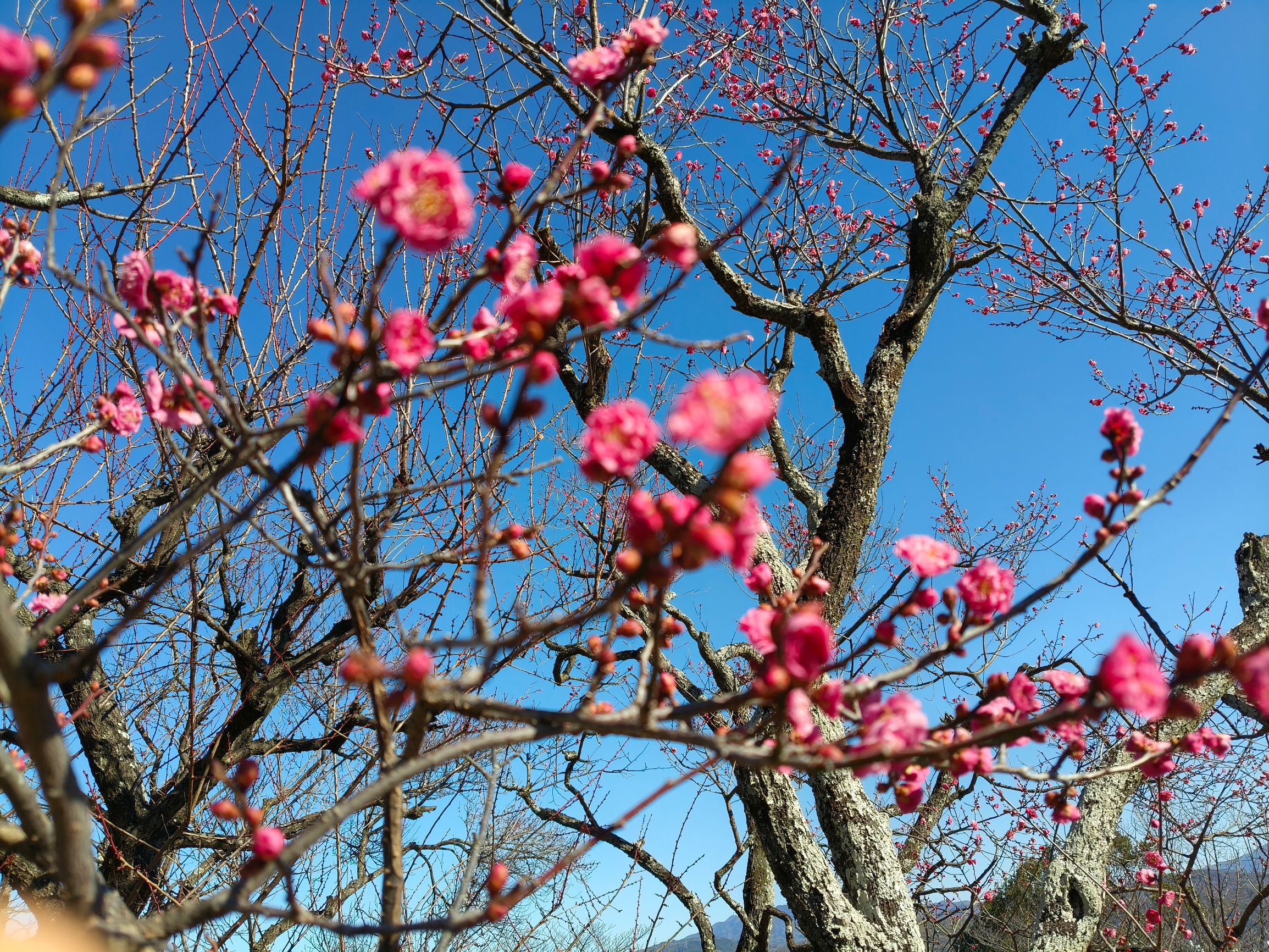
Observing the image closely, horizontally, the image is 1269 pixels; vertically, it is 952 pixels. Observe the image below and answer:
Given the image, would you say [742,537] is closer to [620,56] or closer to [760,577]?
[760,577]

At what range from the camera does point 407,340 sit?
3.42ft

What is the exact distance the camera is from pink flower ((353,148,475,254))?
3.02ft

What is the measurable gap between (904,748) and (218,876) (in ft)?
14.2

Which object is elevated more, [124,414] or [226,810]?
[124,414]

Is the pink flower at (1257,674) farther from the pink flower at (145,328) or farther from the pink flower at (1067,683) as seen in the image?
the pink flower at (145,328)

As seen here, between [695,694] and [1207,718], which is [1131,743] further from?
[1207,718]

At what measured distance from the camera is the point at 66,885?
2.83ft

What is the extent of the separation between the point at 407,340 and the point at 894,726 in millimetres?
912

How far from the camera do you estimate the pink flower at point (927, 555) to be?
1.33 m

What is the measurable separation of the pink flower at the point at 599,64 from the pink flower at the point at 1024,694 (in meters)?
1.47

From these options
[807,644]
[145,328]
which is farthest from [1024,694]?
[145,328]

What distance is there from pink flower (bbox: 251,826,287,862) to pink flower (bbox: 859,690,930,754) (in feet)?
2.66

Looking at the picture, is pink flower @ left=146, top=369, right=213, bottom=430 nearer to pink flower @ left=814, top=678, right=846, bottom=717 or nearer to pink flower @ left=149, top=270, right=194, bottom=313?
pink flower @ left=149, top=270, right=194, bottom=313

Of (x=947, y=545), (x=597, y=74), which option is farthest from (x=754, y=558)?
(x=597, y=74)
